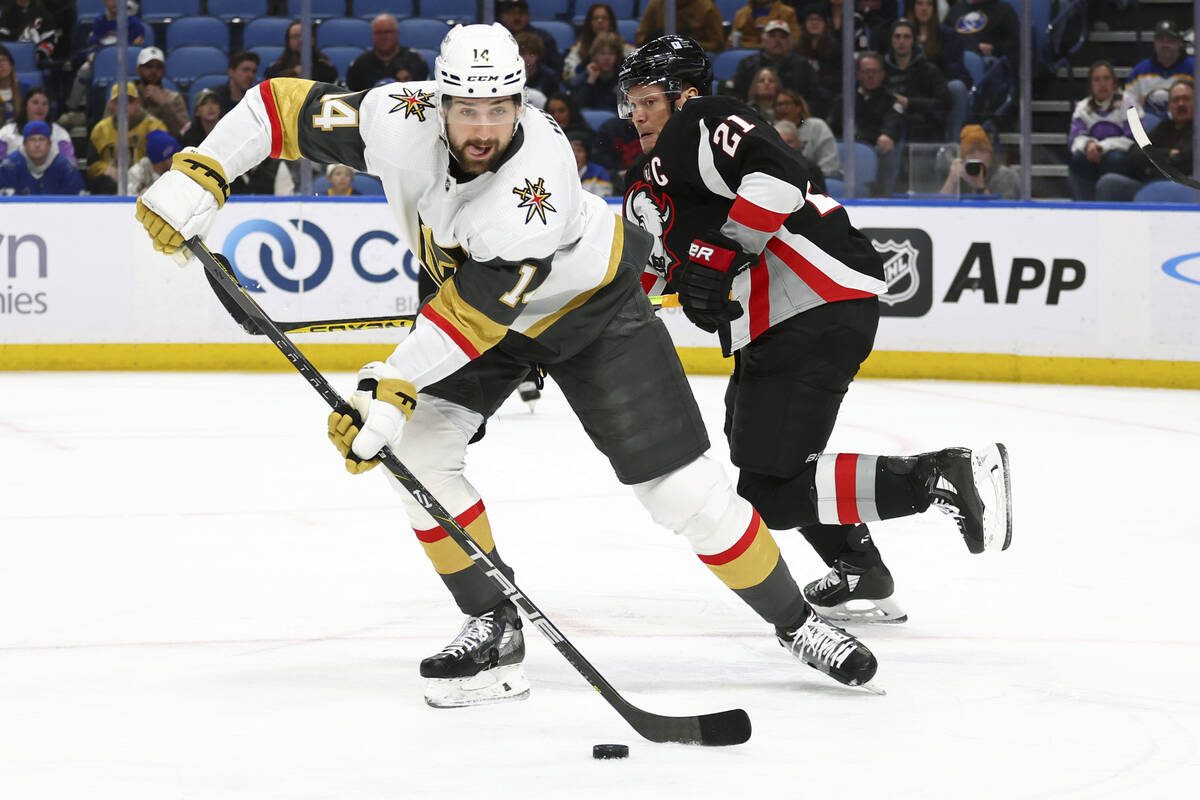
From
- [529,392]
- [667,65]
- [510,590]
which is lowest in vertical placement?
[529,392]

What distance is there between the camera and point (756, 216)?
3.00 meters

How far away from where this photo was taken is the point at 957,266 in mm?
7367

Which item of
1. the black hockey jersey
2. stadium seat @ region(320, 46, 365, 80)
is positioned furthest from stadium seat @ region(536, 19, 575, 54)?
the black hockey jersey

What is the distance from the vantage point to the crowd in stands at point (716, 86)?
24.5 ft

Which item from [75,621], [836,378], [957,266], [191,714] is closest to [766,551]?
[836,378]

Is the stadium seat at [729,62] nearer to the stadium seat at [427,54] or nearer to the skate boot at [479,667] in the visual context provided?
the stadium seat at [427,54]

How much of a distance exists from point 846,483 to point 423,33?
5.51 meters

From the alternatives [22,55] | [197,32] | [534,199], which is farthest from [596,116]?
[534,199]

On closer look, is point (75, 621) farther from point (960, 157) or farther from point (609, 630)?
point (960, 157)

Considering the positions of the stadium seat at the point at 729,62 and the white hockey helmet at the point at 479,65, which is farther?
the stadium seat at the point at 729,62

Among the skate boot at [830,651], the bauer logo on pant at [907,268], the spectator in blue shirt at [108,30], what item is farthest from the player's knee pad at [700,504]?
the spectator in blue shirt at [108,30]

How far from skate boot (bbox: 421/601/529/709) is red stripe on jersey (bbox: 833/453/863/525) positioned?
0.69 meters

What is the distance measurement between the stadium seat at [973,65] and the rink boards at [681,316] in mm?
678

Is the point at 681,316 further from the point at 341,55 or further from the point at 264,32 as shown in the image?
the point at 264,32
